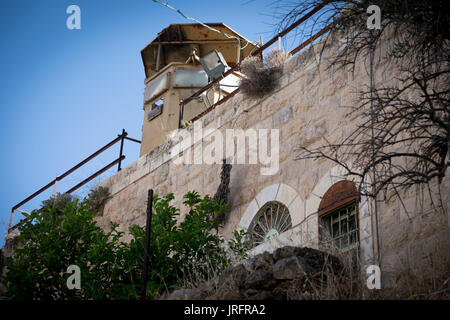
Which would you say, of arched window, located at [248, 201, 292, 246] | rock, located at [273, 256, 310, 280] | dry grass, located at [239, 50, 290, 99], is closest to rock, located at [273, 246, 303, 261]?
rock, located at [273, 256, 310, 280]

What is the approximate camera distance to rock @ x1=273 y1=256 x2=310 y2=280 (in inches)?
201

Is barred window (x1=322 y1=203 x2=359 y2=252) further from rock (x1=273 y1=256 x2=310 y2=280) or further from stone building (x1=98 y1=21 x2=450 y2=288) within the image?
rock (x1=273 y1=256 x2=310 y2=280)

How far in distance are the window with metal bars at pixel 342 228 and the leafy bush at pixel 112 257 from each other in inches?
42.3

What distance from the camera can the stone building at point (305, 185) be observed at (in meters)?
5.79

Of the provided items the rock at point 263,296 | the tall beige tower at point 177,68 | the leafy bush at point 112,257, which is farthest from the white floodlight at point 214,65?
the rock at point 263,296

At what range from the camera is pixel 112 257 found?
282 inches

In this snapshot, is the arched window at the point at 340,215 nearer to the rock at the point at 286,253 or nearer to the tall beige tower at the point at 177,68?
the rock at the point at 286,253

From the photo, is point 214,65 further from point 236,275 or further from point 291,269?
point 291,269

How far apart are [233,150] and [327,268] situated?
12.2 feet

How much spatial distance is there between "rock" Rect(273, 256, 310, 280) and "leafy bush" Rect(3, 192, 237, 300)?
141cm

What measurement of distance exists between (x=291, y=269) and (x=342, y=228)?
1.65 meters

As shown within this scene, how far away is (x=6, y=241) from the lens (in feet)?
39.0

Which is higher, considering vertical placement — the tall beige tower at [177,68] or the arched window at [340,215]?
the tall beige tower at [177,68]

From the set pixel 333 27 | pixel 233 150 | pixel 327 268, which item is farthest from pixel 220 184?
pixel 327 268
